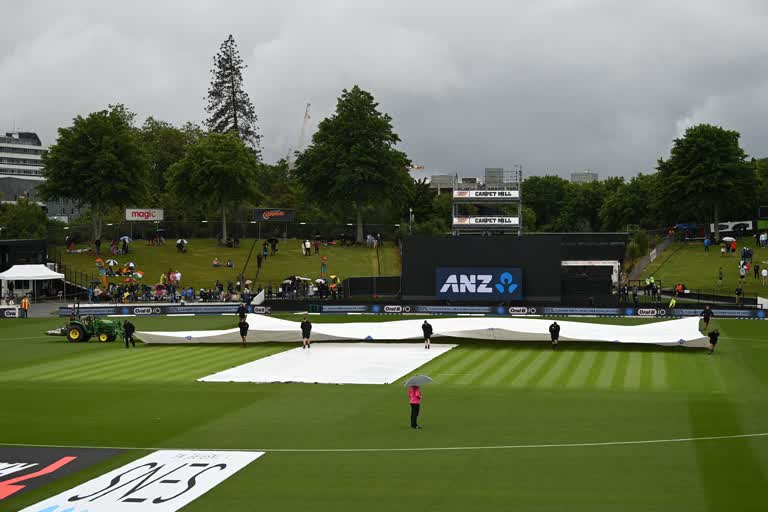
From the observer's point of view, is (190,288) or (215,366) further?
(190,288)

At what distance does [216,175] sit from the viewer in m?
104

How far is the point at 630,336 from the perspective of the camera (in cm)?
4531

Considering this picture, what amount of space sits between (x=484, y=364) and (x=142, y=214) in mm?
72796

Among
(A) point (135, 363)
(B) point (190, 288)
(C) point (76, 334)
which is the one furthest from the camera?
(B) point (190, 288)

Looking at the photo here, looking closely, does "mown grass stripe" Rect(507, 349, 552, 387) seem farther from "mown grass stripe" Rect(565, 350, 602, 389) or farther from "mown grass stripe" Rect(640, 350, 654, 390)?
"mown grass stripe" Rect(640, 350, 654, 390)

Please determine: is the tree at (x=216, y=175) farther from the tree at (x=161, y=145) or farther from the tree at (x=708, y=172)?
the tree at (x=708, y=172)

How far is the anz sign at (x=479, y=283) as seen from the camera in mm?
68062

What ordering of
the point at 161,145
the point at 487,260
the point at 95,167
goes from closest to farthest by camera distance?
the point at 487,260 → the point at 95,167 → the point at 161,145

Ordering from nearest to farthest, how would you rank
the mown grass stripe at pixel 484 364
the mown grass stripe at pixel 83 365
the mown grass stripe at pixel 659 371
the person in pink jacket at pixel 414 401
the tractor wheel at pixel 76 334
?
the person in pink jacket at pixel 414 401 → the mown grass stripe at pixel 659 371 → the mown grass stripe at pixel 484 364 → the mown grass stripe at pixel 83 365 → the tractor wheel at pixel 76 334

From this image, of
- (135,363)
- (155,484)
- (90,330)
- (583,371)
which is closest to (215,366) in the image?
(135,363)

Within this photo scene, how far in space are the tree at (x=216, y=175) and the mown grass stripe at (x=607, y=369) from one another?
6695cm

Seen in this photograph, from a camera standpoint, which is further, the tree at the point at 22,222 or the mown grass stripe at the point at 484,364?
the tree at the point at 22,222

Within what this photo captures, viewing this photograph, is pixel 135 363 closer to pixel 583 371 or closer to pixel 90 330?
pixel 90 330

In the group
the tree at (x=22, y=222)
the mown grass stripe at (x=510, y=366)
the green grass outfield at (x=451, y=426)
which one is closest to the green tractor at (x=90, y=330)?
the green grass outfield at (x=451, y=426)
